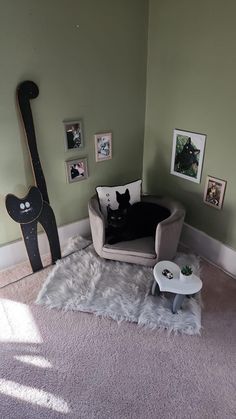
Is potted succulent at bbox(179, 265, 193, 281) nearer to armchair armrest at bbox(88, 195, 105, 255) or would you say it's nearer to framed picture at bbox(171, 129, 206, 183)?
armchair armrest at bbox(88, 195, 105, 255)

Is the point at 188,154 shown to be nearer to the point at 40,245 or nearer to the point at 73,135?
the point at 73,135

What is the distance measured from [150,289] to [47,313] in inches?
28.3

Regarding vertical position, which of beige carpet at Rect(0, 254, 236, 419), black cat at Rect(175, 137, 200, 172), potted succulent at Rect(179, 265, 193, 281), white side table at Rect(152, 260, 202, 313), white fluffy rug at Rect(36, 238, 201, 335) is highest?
black cat at Rect(175, 137, 200, 172)

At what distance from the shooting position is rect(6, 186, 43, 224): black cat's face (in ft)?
7.20

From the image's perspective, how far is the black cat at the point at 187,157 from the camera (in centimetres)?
250

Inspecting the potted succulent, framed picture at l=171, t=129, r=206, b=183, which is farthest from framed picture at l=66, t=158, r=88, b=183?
the potted succulent

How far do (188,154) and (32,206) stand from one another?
4.27 ft

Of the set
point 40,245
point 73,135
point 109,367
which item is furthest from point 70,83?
point 109,367

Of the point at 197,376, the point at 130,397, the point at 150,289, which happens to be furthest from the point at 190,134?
the point at 130,397

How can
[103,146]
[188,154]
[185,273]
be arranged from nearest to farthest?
[185,273] < [188,154] < [103,146]

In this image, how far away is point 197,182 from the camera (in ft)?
8.38

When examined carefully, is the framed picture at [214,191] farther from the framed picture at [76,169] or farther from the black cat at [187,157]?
the framed picture at [76,169]

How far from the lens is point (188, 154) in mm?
2557

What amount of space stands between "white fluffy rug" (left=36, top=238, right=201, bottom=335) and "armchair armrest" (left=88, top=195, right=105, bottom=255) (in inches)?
5.4
